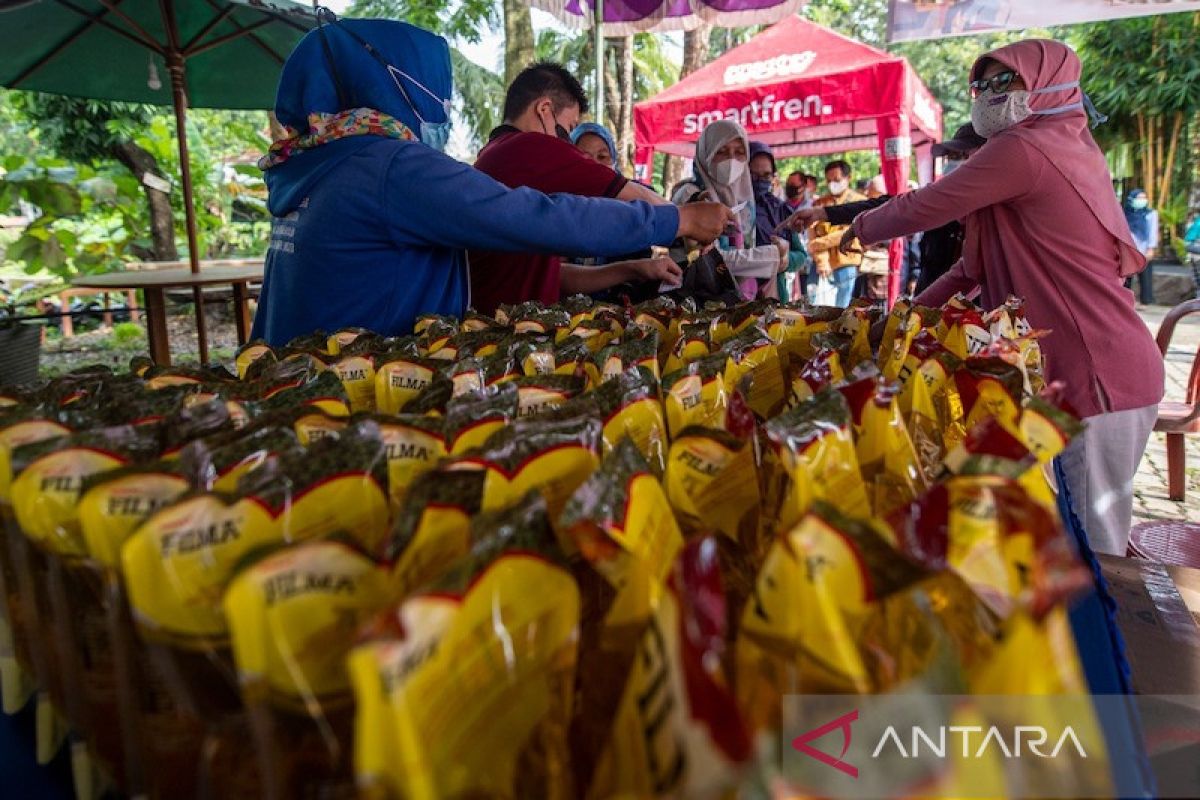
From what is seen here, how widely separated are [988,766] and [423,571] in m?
0.40

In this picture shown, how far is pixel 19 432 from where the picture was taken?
828 mm

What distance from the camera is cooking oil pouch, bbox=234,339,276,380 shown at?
4.63 ft

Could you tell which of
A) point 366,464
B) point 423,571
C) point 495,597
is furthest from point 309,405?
point 495,597

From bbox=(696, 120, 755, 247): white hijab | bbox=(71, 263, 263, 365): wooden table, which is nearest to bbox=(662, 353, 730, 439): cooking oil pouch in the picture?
bbox=(696, 120, 755, 247): white hijab

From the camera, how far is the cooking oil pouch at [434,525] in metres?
0.61

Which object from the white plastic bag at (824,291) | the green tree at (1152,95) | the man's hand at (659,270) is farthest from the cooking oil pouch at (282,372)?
the green tree at (1152,95)

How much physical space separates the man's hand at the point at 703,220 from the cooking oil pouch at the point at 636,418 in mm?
1201

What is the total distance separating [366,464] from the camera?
0.73 m

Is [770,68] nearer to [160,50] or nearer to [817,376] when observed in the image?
[160,50]

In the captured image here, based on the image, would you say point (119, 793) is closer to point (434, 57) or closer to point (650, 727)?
point (650, 727)

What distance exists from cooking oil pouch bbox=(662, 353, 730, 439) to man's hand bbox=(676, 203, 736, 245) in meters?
1.08

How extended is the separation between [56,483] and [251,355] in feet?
2.61

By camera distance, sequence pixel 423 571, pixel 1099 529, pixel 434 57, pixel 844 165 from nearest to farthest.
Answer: pixel 423 571, pixel 434 57, pixel 1099 529, pixel 844 165

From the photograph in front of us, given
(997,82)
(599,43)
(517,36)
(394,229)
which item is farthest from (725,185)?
(517,36)
